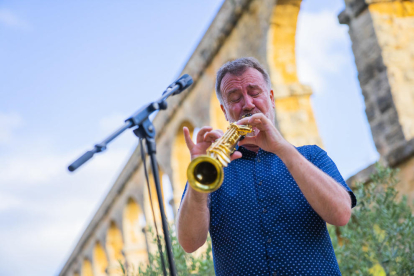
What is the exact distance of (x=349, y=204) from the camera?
1951 millimetres

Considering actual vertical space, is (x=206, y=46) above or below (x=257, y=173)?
above

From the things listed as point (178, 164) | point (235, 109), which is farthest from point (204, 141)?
point (178, 164)

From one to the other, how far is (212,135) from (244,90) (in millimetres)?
367

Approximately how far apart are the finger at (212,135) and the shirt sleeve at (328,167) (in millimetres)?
483

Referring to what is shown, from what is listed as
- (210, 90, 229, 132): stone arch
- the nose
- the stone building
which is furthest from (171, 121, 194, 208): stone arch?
the nose

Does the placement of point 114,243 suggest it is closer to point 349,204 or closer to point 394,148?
point 394,148

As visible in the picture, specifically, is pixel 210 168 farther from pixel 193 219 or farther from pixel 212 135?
pixel 193 219

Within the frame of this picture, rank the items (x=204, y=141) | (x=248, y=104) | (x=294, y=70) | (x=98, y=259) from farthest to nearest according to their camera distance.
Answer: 1. (x=98, y=259)
2. (x=294, y=70)
3. (x=248, y=104)
4. (x=204, y=141)

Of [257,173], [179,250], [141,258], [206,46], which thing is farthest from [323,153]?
[141,258]

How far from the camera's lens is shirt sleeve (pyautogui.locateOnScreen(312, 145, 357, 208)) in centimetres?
207

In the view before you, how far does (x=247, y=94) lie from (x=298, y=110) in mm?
5234

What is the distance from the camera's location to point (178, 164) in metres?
12.6

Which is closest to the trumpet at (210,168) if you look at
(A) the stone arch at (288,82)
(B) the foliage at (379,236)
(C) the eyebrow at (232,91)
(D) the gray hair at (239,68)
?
(C) the eyebrow at (232,91)

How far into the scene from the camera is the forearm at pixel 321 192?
1.90 metres
